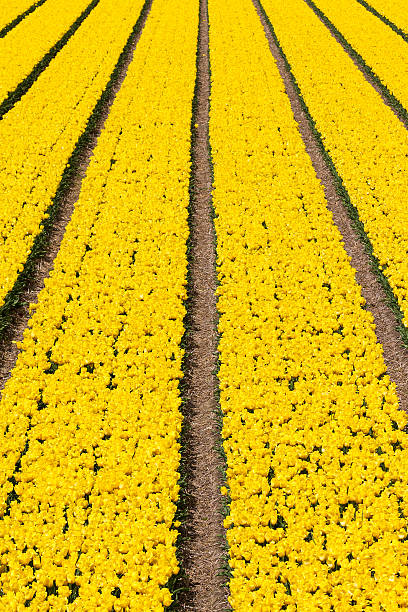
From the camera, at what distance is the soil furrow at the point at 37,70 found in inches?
886

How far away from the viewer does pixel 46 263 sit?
574 inches

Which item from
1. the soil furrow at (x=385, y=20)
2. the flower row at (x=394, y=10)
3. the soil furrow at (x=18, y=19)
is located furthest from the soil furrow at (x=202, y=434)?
the flower row at (x=394, y=10)

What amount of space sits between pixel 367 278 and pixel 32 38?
23.9 meters

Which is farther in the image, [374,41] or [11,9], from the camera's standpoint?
[11,9]

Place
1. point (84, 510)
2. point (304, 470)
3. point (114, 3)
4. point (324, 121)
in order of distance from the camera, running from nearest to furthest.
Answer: point (84, 510) → point (304, 470) → point (324, 121) → point (114, 3)

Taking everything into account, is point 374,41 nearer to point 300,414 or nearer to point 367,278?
point 367,278

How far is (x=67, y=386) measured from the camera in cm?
1032

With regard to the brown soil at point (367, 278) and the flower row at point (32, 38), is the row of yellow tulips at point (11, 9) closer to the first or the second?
the flower row at point (32, 38)

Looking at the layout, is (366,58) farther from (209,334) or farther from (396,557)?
(396,557)

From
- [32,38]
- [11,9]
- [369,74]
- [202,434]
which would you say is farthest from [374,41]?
[202,434]

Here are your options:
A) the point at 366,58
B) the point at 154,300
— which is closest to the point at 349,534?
the point at 154,300

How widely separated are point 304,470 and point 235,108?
16677 mm

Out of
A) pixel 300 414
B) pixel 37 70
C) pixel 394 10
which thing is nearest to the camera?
pixel 300 414

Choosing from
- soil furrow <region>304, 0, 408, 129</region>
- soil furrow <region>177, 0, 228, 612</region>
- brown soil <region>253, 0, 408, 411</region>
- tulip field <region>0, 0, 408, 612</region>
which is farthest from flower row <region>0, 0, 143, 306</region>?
soil furrow <region>304, 0, 408, 129</region>
